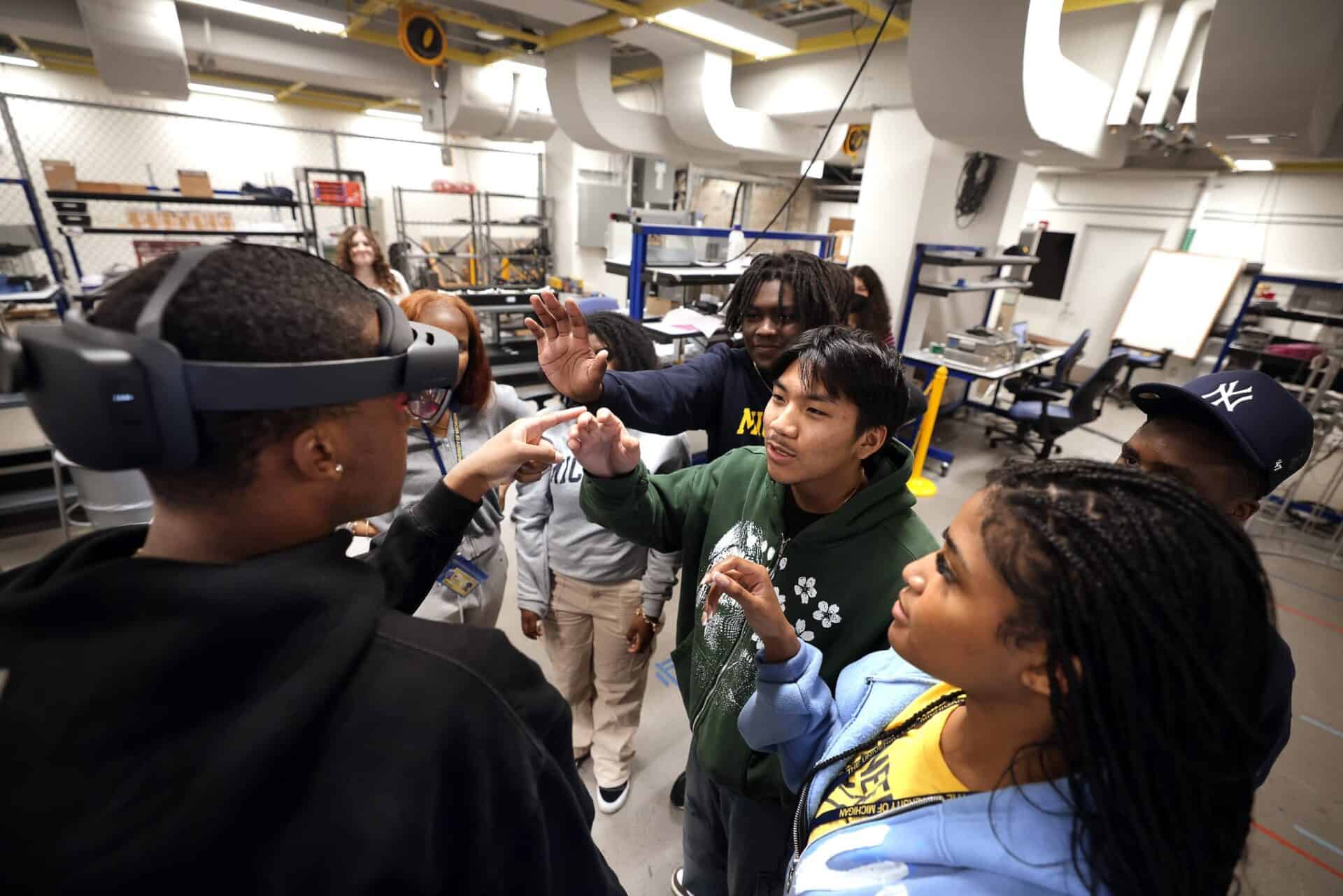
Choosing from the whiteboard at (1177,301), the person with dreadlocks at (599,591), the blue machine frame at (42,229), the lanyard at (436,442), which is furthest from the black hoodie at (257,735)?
the whiteboard at (1177,301)

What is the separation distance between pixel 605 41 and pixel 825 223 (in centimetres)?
577

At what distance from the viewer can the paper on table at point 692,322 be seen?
436 cm

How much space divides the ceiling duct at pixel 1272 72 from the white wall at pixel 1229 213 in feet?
14.1

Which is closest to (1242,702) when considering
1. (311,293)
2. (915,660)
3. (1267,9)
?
(915,660)

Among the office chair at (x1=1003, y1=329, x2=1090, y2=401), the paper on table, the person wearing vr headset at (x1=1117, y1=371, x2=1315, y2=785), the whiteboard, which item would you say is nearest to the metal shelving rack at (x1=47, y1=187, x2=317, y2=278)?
the paper on table

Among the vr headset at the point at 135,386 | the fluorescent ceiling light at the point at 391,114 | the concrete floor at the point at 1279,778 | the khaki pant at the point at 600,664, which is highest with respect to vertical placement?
the fluorescent ceiling light at the point at 391,114

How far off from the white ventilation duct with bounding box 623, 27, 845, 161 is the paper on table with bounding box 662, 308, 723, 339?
181cm

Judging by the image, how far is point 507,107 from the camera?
6273 millimetres

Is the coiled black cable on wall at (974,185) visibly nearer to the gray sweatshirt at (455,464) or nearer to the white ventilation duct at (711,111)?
the white ventilation duct at (711,111)

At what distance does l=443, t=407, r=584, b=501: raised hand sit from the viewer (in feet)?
3.32

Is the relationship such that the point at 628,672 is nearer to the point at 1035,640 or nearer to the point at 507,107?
A: the point at 1035,640

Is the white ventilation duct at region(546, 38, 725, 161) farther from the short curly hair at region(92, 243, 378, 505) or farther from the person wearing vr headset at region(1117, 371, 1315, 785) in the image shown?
the short curly hair at region(92, 243, 378, 505)

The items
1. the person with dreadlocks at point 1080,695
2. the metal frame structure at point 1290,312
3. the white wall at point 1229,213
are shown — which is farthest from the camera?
the white wall at point 1229,213

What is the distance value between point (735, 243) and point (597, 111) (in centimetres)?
208
